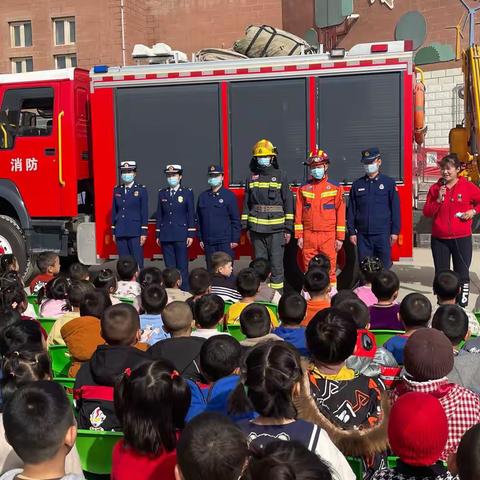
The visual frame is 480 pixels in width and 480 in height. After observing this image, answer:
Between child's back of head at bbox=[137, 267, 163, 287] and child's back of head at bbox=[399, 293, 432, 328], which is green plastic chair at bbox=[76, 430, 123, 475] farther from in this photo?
child's back of head at bbox=[137, 267, 163, 287]

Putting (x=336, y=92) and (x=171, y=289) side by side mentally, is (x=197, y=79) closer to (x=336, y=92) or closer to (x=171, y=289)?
(x=336, y=92)

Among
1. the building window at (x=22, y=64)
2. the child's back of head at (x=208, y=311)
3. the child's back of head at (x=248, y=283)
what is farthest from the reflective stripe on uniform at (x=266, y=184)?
the building window at (x=22, y=64)

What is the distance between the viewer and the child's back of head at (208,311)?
403 cm

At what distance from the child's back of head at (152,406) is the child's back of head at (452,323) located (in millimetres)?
1752

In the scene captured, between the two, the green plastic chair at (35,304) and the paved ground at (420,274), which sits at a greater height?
the green plastic chair at (35,304)

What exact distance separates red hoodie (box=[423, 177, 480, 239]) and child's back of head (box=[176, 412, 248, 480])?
5.81 metres

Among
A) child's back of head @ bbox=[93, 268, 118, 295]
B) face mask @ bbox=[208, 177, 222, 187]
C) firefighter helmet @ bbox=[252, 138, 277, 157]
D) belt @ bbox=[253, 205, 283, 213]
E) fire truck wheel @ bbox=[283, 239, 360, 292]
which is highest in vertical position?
firefighter helmet @ bbox=[252, 138, 277, 157]

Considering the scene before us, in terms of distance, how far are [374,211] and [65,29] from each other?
22.1 meters

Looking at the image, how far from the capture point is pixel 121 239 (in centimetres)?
823

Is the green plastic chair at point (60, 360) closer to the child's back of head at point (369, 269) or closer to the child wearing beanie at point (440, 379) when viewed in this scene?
the child wearing beanie at point (440, 379)

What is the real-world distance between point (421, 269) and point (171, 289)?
5527 mm

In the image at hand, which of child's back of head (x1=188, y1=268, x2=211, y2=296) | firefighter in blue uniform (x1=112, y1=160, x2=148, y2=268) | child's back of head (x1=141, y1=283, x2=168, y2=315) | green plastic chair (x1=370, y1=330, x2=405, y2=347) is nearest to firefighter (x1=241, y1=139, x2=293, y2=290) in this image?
firefighter in blue uniform (x1=112, y1=160, x2=148, y2=268)

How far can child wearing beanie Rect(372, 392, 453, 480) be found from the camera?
221 cm

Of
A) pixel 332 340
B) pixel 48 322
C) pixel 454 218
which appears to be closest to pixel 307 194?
pixel 454 218
